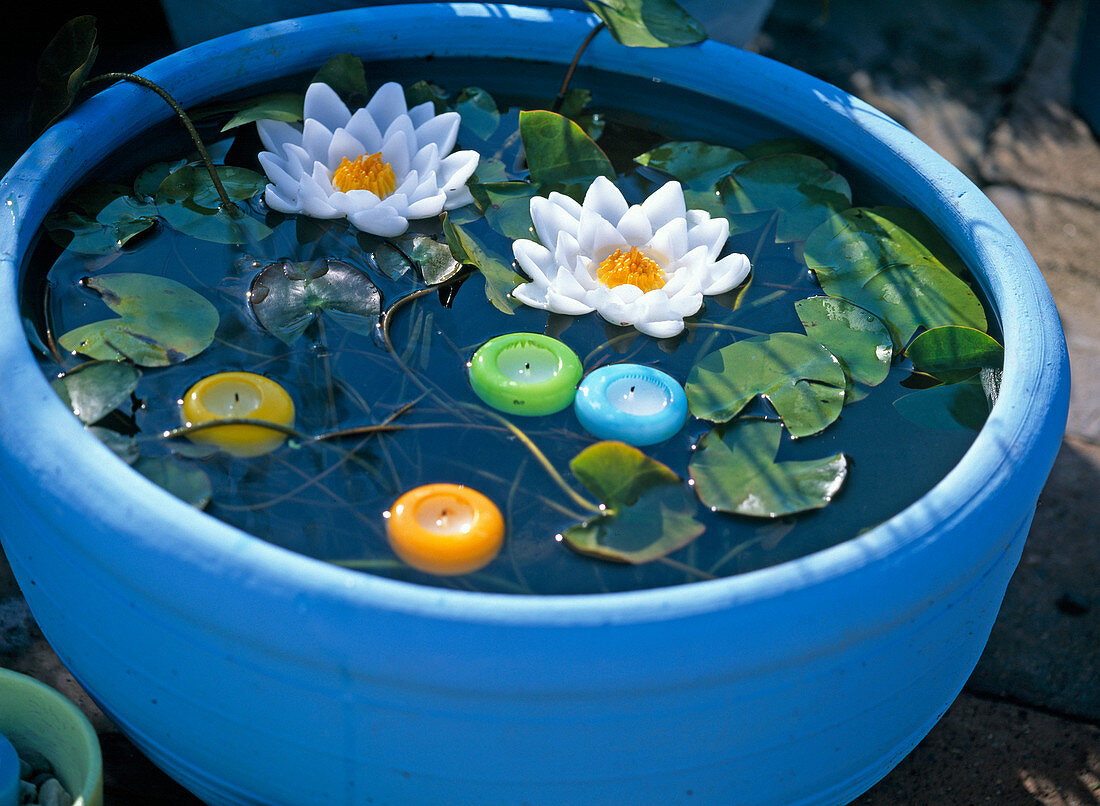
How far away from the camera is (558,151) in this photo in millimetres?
1416

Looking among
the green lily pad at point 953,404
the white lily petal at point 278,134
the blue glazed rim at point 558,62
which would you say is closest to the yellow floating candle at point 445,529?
the blue glazed rim at point 558,62

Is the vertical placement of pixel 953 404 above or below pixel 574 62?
below

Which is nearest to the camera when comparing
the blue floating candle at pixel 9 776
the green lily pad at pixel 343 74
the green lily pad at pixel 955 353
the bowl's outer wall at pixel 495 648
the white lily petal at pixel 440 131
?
the bowl's outer wall at pixel 495 648

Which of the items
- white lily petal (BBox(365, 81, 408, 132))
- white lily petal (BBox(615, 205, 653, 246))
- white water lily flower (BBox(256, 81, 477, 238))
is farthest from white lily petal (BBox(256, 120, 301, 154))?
white lily petal (BBox(615, 205, 653, 246))

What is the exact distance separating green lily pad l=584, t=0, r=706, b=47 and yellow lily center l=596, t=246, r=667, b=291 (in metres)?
0.43

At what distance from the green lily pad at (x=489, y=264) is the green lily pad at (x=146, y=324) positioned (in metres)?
0.30

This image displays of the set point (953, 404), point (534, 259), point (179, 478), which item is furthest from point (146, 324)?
point (953, 404)

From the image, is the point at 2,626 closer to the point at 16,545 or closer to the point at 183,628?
the point at 16,545

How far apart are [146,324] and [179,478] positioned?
9.3 inches

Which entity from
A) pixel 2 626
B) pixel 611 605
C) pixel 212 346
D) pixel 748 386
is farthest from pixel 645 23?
pixel 2 626

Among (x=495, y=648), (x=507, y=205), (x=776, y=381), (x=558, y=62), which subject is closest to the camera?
(x=495, y=648)

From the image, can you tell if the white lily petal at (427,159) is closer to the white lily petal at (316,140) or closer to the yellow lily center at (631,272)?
the white lily petal at (316,140)

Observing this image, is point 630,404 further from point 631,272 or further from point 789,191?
point 789,191

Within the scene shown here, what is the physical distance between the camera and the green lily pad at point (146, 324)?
108 cm
